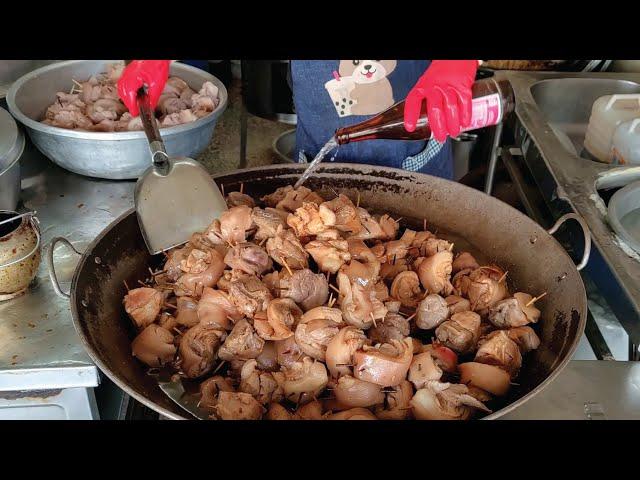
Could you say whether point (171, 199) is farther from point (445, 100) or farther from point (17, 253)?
point (445, 100)

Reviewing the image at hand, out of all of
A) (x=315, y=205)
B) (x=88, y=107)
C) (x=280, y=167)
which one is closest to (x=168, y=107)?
(x=88, y=107)

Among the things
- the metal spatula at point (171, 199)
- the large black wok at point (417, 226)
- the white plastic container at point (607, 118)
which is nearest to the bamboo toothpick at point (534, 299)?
the large black wok at point (417, 226)

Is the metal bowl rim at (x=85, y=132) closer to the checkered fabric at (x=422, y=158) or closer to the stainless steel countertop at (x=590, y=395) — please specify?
the checkered fabric at (x=422, y=158)

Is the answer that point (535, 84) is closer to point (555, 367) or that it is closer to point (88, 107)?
point (555, 367)

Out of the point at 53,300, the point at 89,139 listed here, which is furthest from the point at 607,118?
the point at 53,300

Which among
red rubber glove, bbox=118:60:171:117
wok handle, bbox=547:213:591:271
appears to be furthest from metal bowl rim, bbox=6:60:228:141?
wok handle, bbox=547:213:591:271

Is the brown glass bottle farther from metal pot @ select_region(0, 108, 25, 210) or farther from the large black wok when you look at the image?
metal pot @ select_region(0, 108, 25, 210)
